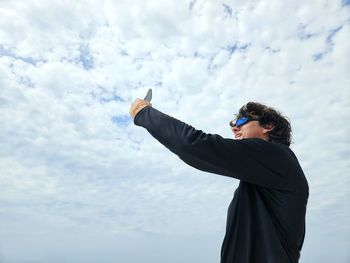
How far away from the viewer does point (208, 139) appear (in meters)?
3.68

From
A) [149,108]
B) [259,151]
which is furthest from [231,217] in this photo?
[149,108]

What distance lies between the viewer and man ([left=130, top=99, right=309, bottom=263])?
3.64 meters

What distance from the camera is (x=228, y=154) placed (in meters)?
3.68

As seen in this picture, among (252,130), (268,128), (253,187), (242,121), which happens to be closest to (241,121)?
(242,121)

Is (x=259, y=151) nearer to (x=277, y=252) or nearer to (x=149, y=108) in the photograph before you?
(x=277, y=252)

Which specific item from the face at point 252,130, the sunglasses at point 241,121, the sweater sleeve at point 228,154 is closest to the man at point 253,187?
the sweater sleeve at point 228,154

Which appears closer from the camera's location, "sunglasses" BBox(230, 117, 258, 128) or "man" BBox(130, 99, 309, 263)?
"man" BBox(130, 99, 309, 263)

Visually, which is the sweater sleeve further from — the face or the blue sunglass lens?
the blue sunglass lens

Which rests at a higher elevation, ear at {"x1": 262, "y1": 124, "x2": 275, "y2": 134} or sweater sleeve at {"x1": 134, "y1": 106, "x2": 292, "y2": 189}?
ear at {"x1": 262, "y1": 124, "x2": 275, "y2": 134}

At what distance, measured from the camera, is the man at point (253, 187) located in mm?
3639

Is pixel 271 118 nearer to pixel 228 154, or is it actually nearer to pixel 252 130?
pixel 252 130

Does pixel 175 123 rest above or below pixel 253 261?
above

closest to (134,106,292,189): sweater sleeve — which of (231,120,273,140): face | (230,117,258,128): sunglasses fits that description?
(231,120,273,140): face

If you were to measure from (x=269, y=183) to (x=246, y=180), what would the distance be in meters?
0.23
